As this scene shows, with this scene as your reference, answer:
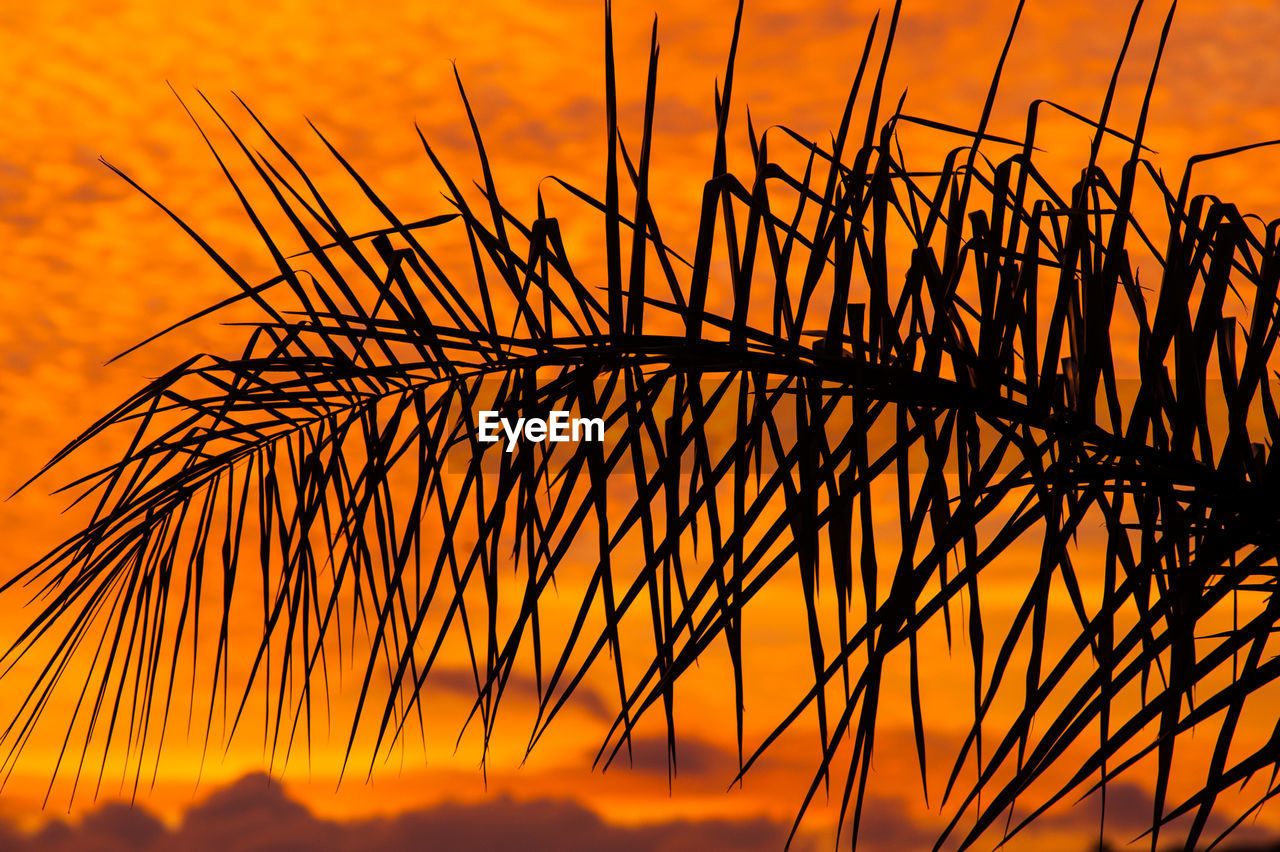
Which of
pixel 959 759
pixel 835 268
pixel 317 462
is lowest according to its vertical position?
pixel 959 759

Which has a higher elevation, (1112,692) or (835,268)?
(835,268)

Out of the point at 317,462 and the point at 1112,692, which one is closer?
the point at 1112,692

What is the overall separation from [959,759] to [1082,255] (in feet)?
1.66

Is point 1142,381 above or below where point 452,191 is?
below

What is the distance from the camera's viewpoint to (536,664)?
3.62 ft

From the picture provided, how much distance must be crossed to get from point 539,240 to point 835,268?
276 millimetres

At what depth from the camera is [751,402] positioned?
118cm

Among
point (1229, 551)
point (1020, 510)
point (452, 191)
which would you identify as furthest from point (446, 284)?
point (1229, 551)

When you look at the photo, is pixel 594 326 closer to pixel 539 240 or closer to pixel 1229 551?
pixel 539 240

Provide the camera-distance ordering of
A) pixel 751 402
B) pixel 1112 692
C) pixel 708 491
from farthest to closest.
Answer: pixel 751 402 < pixel 708 491 < pixel 1112 692

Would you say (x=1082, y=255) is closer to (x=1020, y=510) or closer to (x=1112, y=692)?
(x=1020, y=510)

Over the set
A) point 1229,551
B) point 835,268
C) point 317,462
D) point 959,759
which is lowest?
point 959,759

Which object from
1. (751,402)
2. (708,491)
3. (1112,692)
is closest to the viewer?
(1112,692)

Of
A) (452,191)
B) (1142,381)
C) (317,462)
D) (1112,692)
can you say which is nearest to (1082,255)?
(1142,381)
